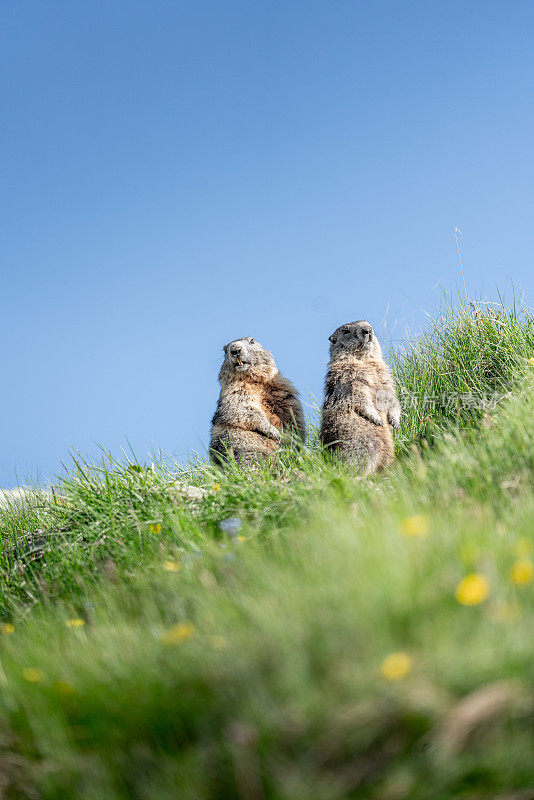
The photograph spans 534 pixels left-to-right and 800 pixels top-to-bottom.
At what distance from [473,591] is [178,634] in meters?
1.22

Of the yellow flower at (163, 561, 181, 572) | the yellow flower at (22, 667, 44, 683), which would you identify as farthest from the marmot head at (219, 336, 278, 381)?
the yellow flower at (22, 667, 44, 683)

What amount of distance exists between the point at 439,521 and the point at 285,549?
0.98 m

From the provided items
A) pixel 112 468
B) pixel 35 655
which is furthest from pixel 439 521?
pixel 112 468

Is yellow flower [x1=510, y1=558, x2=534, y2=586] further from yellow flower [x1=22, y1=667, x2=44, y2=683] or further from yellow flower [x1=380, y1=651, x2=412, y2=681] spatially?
yellow flower [x1=22, y1=667, x2=44, y2=683]

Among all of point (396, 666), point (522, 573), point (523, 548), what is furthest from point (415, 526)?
A: point (396, 666)

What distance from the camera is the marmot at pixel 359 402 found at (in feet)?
22.8

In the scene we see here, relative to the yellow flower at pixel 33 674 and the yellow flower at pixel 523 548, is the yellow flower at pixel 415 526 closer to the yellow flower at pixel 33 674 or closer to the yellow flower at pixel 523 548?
the yellow flower at pixel 523 548

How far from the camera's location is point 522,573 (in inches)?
95.0

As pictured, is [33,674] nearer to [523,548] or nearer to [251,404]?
[523,548]

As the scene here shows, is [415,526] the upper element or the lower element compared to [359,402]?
lower

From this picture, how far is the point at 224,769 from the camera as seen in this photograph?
86.1 inches

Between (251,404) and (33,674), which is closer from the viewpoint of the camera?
(33,674)

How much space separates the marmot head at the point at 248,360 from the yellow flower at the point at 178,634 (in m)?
5.25

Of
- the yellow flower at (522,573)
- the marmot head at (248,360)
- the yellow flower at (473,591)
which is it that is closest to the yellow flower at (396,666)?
the yellow flower at (473,591)
